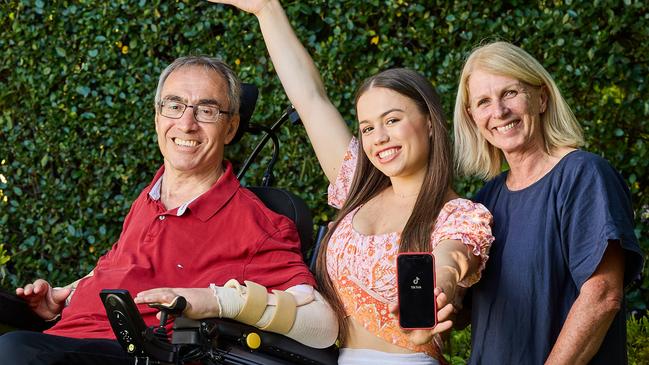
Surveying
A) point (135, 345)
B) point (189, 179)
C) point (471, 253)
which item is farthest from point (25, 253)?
point (471, 253)

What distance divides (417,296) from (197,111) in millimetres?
1194

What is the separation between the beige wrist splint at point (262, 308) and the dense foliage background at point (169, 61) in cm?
182

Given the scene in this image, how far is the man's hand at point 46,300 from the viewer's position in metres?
3.32

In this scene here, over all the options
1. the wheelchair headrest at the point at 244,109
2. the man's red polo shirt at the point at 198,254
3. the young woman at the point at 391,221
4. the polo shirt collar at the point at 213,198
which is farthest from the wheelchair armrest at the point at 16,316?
the young woman at the point at 391,221

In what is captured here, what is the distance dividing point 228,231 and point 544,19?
1994 mm

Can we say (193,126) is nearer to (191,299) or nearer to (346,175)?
(346,175)

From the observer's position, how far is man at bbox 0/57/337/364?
2.91m

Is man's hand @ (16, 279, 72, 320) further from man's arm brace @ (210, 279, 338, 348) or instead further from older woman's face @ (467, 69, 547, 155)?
older woman's face @ (467, 69, 547, 155)

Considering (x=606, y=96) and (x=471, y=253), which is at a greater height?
(x=606, y=96)

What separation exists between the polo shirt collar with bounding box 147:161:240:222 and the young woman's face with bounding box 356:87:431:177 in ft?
1.77

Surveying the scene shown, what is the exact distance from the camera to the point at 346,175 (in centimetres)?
A: 333

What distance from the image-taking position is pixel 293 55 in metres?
3.53

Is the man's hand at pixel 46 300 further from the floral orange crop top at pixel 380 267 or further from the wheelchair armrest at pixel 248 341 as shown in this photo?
the floral orange crop top at pixel 380 267

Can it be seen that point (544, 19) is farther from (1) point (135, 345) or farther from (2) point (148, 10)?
(1) point (135, 345)
